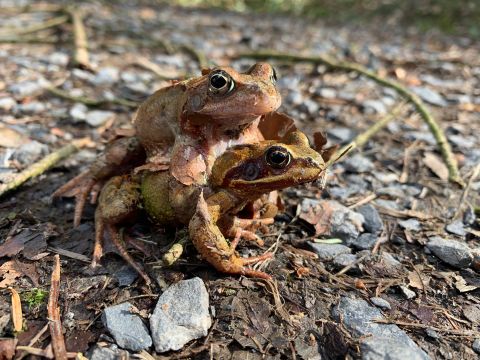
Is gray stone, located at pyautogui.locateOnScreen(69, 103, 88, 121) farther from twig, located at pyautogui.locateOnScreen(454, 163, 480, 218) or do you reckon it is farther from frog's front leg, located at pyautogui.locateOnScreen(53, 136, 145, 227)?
twig, located at pyautogui.locateOnScreen(454, 163, 480, 218)

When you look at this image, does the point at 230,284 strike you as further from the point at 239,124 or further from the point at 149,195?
the point at 239,124

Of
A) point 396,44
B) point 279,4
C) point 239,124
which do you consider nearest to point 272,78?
point 239,124

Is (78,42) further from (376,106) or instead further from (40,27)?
(376,106)

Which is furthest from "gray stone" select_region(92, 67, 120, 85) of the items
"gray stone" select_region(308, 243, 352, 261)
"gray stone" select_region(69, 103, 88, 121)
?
"gray stone" select_region(308, 243, 352, 261)

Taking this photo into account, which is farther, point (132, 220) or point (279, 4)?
point (279, 4)

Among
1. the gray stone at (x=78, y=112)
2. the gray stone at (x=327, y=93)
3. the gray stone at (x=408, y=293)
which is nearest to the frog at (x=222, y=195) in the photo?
the gray stone at (x=408, y=293)
